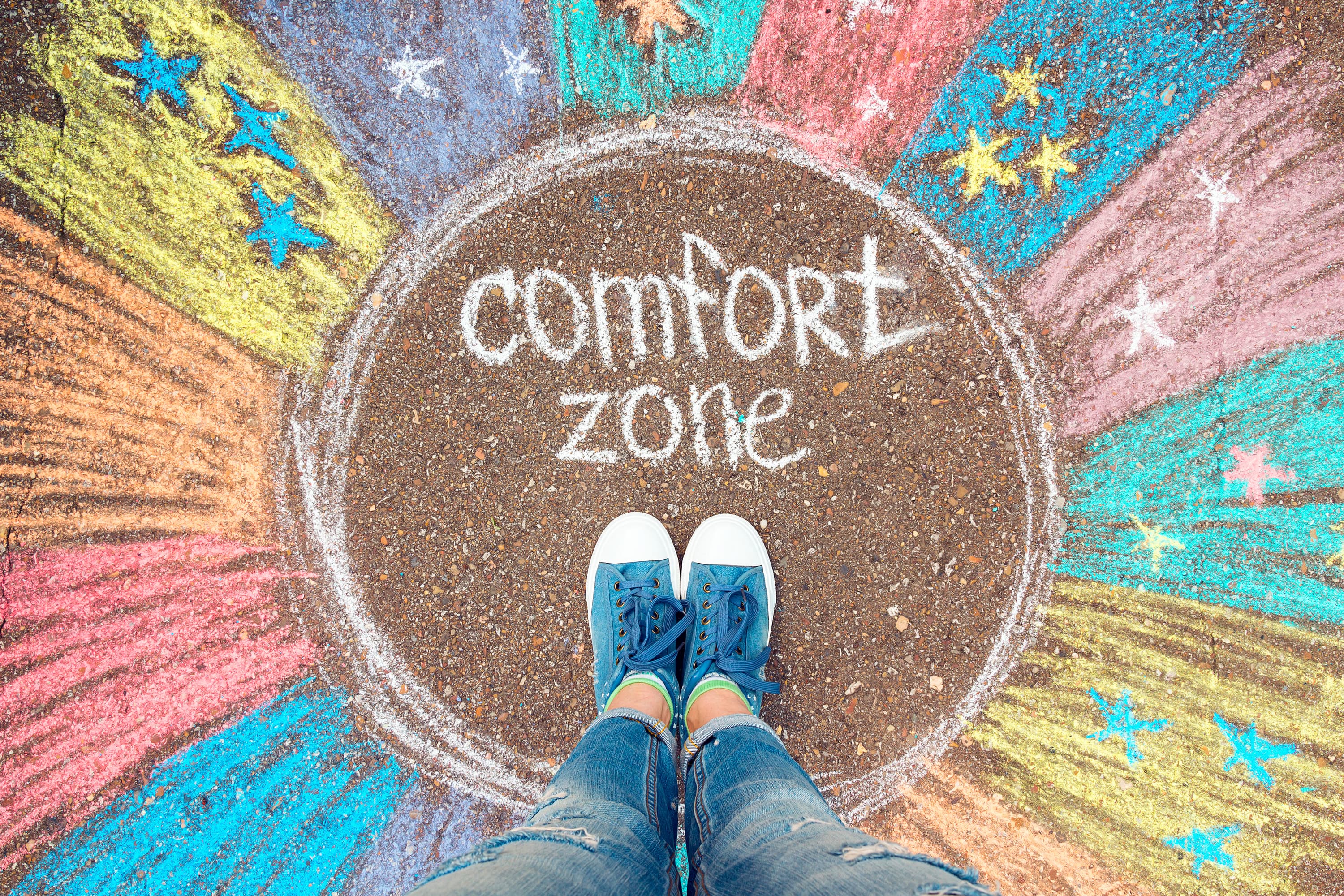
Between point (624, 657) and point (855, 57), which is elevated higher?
point (855, 57)

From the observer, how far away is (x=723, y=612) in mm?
2238

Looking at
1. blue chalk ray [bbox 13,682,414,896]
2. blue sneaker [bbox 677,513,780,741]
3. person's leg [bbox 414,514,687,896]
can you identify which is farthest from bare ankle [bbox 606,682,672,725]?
blue chalk ray [bbox 13,682,414,896]

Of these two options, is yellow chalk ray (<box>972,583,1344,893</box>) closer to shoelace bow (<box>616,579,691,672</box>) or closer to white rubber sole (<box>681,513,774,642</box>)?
white rubber sole (<box>681,513,774,642</box>)

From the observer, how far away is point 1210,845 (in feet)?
7.19

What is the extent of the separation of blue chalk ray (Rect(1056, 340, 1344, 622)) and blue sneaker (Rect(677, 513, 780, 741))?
118 cm

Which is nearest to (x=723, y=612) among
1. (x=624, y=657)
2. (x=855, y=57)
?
(x=624, y=657)

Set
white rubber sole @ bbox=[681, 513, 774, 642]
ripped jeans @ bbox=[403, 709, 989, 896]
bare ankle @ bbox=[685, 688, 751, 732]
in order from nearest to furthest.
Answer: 1. ripped jeans @ bbox=[403, 709, 989, 896]
2. bare ankle @ bbox=[685, 688, 751, 732]
3. white rubber sole @ bbox=[681, 513, 774, 642]

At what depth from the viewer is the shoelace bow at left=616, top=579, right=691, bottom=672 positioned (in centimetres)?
225

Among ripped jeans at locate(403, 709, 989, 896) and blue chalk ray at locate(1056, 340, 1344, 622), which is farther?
blue chalk ray at locate(1056, 340, 1344, 622)

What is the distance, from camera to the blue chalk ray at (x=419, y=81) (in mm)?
2248

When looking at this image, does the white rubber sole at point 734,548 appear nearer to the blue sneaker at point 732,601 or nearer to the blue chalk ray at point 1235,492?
the blue sneaker at point 732,601

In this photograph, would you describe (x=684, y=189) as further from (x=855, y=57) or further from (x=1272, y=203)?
(x=1272, y=203)

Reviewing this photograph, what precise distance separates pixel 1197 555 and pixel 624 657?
2.11 m

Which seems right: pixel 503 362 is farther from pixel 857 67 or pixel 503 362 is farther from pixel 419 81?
pixel 857 67
